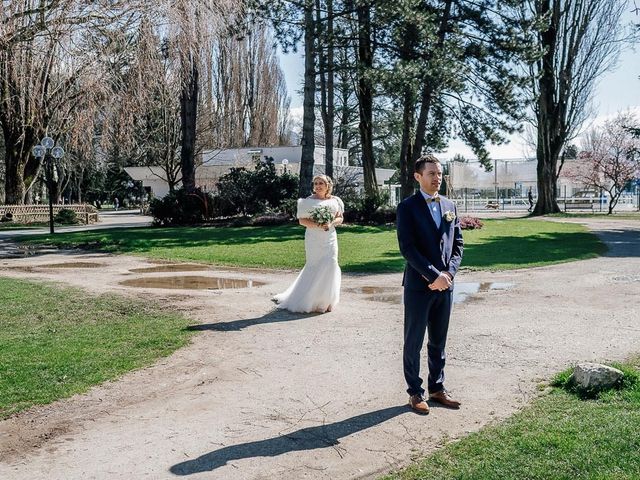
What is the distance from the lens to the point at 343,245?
20.4 metres

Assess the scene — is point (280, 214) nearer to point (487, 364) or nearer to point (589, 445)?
point (487, 364)

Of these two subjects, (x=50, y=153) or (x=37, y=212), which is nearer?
(x=50, y=153)

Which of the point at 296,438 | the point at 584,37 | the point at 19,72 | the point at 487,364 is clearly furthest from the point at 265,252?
the point at 584,37

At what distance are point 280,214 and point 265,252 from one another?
1064 cm

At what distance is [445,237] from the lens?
556cm

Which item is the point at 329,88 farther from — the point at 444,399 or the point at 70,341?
the point at 444,399

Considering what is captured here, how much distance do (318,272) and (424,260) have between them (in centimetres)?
451

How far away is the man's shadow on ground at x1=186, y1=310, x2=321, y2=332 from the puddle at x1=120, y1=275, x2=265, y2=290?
3.26 metres

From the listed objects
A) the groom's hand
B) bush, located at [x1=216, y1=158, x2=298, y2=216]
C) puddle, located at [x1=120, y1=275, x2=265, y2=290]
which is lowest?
puddle, located at [x1=120, y1=275, x2=265, y2=290]

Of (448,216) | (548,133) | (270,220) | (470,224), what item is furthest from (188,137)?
(448,216)

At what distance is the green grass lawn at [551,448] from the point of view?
13.4ft

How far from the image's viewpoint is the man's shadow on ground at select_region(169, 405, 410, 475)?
14.6ft

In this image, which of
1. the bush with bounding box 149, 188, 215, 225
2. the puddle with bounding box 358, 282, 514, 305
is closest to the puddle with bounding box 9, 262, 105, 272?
the puddle with bounding box 358, 282, 514, 305

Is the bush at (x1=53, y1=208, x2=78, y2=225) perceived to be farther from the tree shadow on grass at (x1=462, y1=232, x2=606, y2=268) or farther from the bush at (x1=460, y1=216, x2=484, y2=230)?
the tree shadow on grass at (x1=462, y1=232, x2=606, y2=268)
